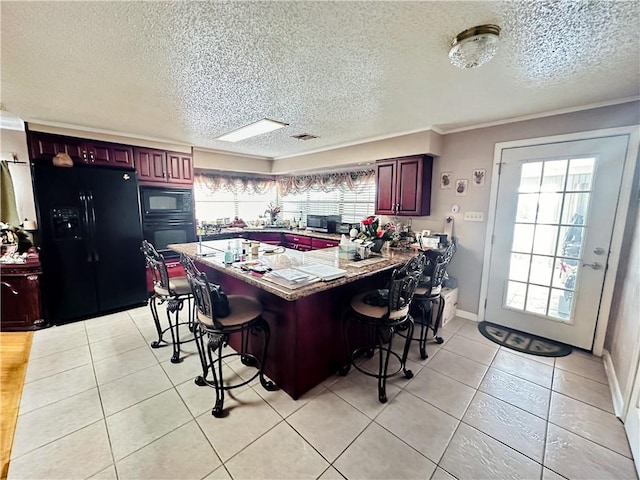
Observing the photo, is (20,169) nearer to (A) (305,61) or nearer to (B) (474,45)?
(A) (305,61)

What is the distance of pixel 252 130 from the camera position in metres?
3.46

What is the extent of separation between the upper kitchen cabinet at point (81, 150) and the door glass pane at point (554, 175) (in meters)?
5.12

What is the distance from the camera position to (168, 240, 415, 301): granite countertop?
173cm

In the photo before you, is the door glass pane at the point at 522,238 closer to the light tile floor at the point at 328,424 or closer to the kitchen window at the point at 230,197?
the light tile floor at the point at 328,424

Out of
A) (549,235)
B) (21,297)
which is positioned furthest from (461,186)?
(21,297)

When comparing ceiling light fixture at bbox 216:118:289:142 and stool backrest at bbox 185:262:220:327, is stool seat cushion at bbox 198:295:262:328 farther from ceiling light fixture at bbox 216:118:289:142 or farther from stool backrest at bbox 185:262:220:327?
ceiling light fixture at bbox 216:118:289:142

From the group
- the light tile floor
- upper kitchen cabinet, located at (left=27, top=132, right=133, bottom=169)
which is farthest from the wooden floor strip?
upper kitchen cabinet, located at (left=27, top=132, right=133, bottom=169)

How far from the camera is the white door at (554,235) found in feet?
8.40

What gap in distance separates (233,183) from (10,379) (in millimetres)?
4229

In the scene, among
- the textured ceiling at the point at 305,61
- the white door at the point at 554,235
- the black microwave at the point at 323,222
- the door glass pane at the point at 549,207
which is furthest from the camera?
the black microwave at the point at 323,222

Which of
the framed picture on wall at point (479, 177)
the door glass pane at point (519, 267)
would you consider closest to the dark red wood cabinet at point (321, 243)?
the framed picture on wall at point (479, 177)

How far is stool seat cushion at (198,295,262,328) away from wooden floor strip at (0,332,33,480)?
1.25 meters

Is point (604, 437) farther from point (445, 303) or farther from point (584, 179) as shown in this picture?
point (584, 179)

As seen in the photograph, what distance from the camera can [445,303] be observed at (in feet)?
10.5
